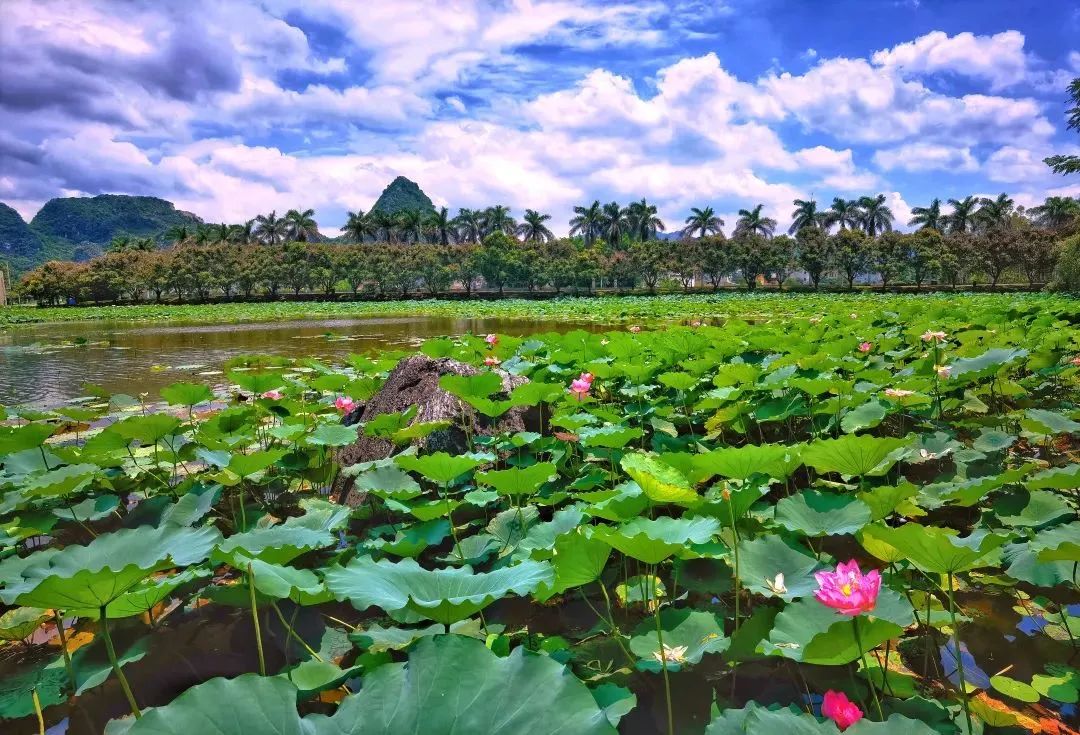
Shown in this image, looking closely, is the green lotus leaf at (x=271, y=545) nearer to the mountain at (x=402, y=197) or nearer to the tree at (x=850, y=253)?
the tree at (x=850, y=253)

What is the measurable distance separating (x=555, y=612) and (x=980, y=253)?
47452 mm

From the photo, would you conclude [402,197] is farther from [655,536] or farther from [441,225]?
[655,536]

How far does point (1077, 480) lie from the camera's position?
1.94m

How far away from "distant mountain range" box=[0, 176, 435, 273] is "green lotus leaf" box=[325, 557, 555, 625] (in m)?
179

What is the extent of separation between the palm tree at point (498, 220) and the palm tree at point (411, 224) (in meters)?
7.30

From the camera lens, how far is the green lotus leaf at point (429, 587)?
51.9 inches

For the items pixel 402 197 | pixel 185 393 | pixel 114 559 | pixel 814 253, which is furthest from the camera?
pixel 402 197

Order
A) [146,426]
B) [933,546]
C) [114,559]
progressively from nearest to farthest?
[933,546], [114,559], [146,426]

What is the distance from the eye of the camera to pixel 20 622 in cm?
209

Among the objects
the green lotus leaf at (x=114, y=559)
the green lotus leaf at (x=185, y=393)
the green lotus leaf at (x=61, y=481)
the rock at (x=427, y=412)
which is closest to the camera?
the green lotus leaf at (x=114, y=559)

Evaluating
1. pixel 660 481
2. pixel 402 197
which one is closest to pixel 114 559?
pixel 660 481

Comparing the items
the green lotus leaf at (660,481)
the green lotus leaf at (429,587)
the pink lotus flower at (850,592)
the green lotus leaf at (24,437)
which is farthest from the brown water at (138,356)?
the pink lotus flower at (850,592)

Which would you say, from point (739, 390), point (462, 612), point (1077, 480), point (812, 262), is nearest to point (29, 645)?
point (462, 612)

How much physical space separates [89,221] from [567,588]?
792 ft
